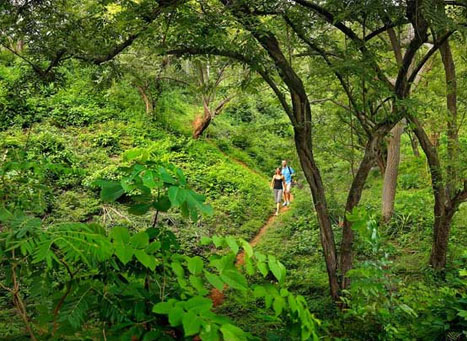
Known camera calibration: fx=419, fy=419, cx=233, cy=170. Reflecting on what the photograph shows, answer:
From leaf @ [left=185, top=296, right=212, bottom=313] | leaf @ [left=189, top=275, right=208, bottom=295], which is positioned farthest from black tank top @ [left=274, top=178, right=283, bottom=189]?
leaf @ [left=185, top=296, right=212, bottom=313]

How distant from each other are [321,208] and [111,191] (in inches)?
191

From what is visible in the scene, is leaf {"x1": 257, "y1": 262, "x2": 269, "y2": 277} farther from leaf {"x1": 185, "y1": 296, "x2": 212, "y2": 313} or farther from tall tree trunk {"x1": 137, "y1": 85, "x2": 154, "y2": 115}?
tall tree trunk {"x1": 137, "y1": 85, "x2": 154, "y2": 115}

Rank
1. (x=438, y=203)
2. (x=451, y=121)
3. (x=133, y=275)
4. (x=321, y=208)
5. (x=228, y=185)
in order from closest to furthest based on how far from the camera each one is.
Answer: (x=133, y=275)
(x=321, y=208)
(x=451, y=121)
(x=438, y=203)
(x=228, y=185)

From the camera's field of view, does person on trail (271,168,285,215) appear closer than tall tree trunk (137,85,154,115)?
Yes

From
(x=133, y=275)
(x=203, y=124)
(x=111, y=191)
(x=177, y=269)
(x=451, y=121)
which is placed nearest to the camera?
(x=177, y=269)

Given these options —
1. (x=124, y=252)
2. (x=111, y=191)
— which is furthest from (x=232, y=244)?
(x=111, y=191)

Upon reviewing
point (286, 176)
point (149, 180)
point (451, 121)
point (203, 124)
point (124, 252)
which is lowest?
point (124, 252)

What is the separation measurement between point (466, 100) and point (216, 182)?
855 centimetres

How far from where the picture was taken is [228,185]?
14836mm

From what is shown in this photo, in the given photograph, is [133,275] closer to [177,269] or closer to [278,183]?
[177,269]

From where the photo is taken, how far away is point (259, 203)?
1443 cm

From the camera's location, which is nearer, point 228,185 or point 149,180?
point 149,180

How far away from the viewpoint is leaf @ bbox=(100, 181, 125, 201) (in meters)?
1.62

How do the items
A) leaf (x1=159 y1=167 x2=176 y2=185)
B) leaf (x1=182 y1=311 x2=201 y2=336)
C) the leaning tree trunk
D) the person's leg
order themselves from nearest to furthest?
leaf (x1=182 y1=311 x2=201 y2=336) < leaf (x1=159 y1=167 x2=176 y2=185) < the person's leg < the leaning tree trunk
